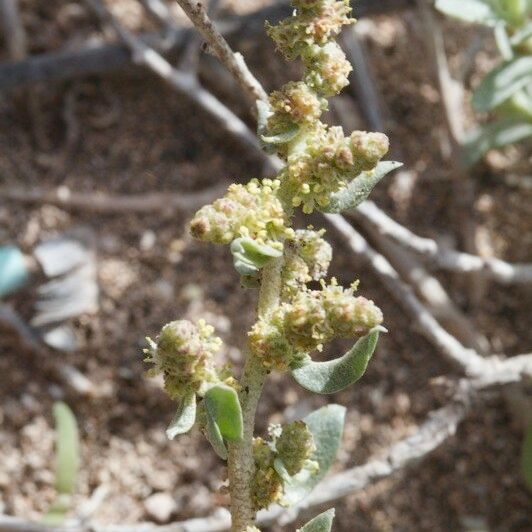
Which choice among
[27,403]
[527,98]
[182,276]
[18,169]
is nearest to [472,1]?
[527,98]

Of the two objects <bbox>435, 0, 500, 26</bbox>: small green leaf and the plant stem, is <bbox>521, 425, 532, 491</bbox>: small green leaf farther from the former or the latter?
the plant stem

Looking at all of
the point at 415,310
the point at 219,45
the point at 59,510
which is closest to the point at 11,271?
the point at 59,510

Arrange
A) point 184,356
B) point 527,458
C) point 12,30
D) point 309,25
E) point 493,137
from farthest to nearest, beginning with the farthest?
1. point 12,30
2. point 493,137
3. point 527,458
4. point 309,25
5. point 184,356

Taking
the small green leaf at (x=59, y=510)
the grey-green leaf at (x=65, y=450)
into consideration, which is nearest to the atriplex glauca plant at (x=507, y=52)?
the grey-green leaf at (x=65, y=450)

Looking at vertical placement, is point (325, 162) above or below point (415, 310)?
above

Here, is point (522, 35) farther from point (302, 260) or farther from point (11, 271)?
point (11, 271)

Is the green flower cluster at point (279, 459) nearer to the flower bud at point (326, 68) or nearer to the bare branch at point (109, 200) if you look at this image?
the flower bud at point (326, 68)
